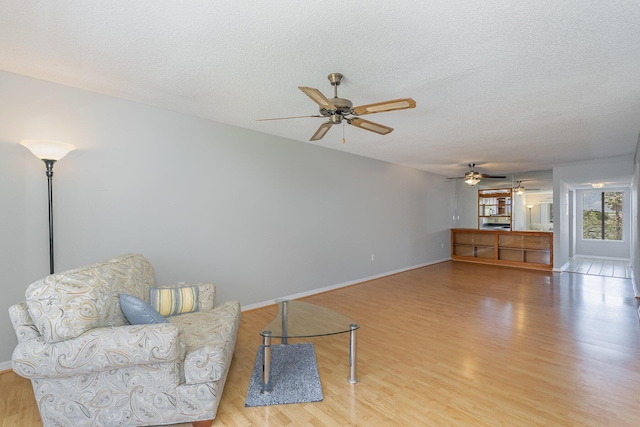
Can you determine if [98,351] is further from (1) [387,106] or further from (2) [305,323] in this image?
(1) [387,106]

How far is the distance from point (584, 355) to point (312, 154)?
410cm

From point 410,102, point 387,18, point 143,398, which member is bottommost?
point 143,398

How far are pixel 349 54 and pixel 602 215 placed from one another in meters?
10.3

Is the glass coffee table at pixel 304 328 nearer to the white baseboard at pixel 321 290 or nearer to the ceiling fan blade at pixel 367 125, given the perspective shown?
the white baseboard at pixel 321 290

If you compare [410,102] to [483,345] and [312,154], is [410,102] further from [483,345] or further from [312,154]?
[312,154]

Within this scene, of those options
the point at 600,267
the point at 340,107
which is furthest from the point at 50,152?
the point at 600,267

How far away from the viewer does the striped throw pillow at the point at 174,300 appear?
260cm

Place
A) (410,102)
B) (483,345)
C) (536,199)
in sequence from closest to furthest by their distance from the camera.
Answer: (410,102), (483,345), (536,199)

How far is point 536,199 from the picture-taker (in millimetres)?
7805

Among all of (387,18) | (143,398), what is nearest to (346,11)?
(387,18)

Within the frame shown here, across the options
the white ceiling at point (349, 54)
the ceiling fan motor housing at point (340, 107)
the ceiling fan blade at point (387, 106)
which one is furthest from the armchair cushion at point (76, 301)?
A: the ceiling fan blade at point (387, 106)

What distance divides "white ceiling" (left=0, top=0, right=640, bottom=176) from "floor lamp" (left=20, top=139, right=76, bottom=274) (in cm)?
63

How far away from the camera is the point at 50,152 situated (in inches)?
98.5

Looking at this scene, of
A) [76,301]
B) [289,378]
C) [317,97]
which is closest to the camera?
[76,301]
